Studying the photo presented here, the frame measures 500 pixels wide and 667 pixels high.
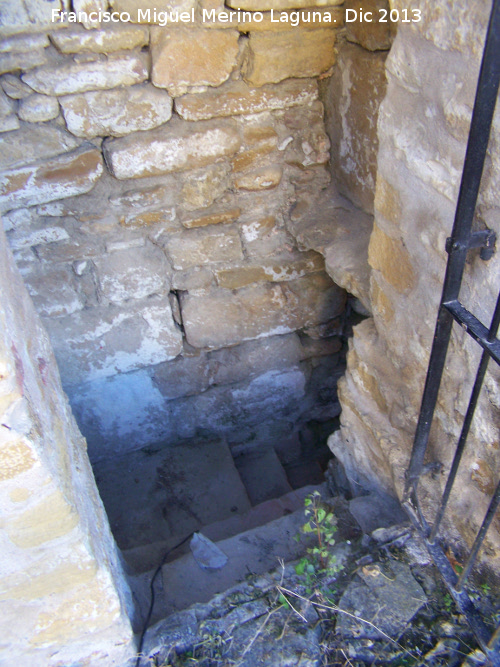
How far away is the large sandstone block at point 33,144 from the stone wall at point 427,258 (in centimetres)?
121

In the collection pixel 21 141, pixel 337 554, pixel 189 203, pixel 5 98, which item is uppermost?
pixel 5 98

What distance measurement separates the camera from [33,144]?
76.9 inches

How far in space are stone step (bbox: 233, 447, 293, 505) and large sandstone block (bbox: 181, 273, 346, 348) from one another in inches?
34.3

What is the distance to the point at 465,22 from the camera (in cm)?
111

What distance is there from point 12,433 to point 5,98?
138cm

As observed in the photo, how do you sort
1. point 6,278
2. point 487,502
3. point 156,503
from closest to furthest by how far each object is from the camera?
point 6,278, point 487,502, point 156,503

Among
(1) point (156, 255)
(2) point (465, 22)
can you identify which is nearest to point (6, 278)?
(1) point (156, 255)

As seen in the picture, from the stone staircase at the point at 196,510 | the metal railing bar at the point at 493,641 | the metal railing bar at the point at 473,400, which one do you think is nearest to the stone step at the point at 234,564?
the stone staircase at the point at 196,510

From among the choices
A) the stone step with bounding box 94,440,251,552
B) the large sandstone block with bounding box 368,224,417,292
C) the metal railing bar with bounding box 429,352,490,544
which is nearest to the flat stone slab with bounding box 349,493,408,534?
the metal railing bar with bounding box 429,352,490,544

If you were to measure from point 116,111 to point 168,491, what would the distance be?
1966mm

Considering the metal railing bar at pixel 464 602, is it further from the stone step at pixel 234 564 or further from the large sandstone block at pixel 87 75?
the large sandstone block at pixel 87 75

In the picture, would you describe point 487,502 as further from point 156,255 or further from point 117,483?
point 117,483

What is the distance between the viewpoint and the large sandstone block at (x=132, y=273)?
2.32m

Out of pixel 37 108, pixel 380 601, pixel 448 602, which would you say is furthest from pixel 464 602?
pixel 37 108
